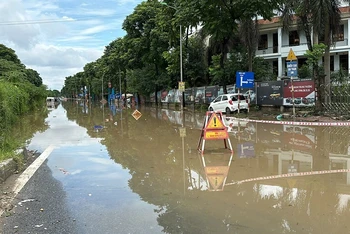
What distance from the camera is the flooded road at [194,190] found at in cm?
477

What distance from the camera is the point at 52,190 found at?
258 inches

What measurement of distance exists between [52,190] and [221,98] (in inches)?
867

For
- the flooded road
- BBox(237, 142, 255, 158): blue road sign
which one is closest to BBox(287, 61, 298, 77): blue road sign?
the flooded road

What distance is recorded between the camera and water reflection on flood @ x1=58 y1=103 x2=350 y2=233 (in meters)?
4.79

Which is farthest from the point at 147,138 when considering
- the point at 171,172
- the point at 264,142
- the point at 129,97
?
the point at 129,97

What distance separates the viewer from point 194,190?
642cm

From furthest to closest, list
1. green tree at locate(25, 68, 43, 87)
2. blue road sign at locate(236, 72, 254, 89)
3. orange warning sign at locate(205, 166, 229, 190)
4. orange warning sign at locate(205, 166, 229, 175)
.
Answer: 1. green tree at locate(25, 68, 43, 87)
2. blue road sign at locate(236, 72, 254, 89)
3. orange warning sign at locate(205, 166, 229, 175)
4. orange warning sign at locate(205, 166, 229, 190)

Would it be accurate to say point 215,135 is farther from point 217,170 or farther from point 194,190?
point 194,190

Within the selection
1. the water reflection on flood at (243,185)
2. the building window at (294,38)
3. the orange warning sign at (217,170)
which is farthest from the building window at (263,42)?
the orange warning sign at (217,170)

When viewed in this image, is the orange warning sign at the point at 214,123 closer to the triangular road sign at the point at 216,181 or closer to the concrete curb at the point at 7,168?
the triangular road sign at the point at 216,181

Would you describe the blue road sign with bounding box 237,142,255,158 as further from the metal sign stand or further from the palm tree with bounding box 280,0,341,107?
the palm tree with bounding box 280,0,341,107

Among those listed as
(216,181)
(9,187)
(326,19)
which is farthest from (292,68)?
(9,187)

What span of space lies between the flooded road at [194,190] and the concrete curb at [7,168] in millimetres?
611

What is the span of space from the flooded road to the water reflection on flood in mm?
15
